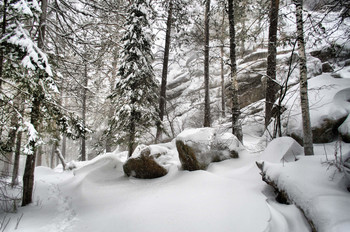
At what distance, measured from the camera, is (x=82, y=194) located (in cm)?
591

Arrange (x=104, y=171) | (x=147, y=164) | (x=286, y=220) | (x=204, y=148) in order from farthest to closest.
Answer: (x=104, y=171) < (x=147, y=164) < (x=204, y=148) < (x=286, y=220)

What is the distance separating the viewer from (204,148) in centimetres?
586

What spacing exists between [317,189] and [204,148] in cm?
325

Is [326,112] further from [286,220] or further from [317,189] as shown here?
[286,220]

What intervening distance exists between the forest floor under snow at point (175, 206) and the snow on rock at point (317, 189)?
139 millimetres

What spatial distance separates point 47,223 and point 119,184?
2285mm

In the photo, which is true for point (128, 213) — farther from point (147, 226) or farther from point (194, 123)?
point (194, 123)

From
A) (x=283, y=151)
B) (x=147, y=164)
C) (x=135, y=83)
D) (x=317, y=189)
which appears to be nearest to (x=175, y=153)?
(x=147, y=164)

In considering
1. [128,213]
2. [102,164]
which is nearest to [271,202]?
[128,213]

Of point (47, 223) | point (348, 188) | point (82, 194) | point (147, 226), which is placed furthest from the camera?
point (82, 194)

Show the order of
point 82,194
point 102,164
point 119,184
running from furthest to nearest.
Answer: point 102,164 → point 119,184 → point 82,194

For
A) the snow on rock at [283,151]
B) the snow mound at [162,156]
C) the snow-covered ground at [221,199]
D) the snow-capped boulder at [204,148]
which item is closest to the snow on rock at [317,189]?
the snow-covered ground at [221,199]

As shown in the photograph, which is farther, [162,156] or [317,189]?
[162,156]

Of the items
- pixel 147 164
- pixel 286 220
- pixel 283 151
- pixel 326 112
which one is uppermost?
pixel 326 112
